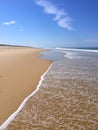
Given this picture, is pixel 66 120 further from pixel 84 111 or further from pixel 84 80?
pixel 84 80

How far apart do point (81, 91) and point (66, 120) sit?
2.62m

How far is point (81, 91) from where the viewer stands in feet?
21.5

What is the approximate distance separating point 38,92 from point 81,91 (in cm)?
181

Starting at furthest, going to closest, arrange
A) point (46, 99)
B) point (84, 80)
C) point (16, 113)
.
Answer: point (84, 80)
point (46, 99)
point (16, 113)

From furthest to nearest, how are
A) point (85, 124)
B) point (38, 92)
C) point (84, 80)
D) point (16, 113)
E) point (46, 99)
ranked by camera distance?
point (84, 80) → point (38, 92) → point (46, 99) → point (16, 113) → point (85, 124)

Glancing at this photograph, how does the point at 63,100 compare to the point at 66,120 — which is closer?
the point at 66,120

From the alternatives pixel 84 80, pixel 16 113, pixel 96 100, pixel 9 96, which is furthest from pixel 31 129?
pixel 84 80

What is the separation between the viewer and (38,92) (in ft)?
20.6

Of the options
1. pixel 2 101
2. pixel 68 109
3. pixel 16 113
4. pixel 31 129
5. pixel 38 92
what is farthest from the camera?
pixel 38 92

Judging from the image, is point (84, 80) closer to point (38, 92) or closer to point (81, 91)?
point (81, 91)

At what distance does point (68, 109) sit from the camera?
15.6 ft

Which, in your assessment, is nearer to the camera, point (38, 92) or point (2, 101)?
point (2, 101)

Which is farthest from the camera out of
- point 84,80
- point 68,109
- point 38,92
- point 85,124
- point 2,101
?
point 84,80

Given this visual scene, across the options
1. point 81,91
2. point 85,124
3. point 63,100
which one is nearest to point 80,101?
point 63,100
